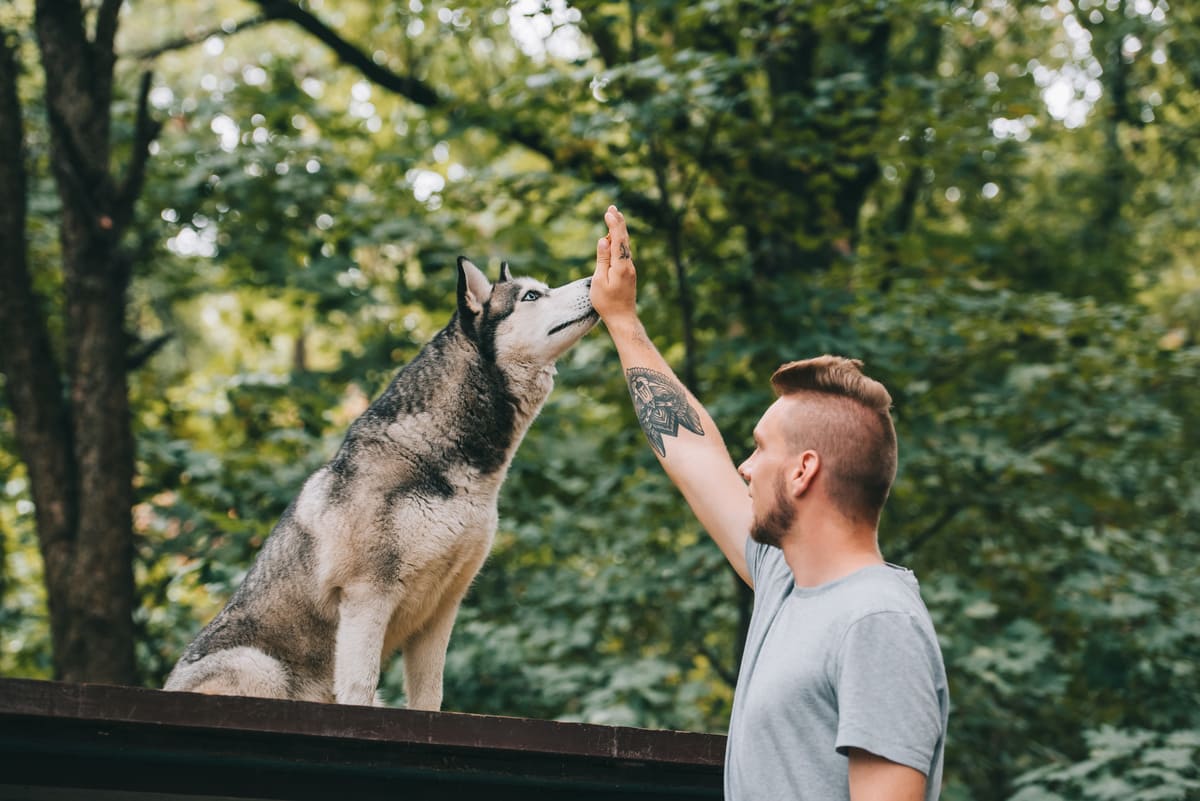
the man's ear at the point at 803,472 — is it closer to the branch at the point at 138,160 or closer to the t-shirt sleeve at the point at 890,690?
the t-shirt sleeve at the point at 890,690

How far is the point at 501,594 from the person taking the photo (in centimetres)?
841

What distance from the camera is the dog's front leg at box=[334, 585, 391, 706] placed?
2768 millimetres

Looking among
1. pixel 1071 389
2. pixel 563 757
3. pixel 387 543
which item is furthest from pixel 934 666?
pixel 1071 389

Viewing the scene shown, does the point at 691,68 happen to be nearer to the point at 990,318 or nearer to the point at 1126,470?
the point at 990,318

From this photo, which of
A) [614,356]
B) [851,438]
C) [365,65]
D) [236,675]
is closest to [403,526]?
[236,675]

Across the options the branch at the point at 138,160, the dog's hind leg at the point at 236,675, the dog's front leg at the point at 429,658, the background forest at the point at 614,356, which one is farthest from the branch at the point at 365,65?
the dog's hind leg at the point at 236,675

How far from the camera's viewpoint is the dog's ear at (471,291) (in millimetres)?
3129

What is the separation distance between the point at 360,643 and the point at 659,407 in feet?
3.73

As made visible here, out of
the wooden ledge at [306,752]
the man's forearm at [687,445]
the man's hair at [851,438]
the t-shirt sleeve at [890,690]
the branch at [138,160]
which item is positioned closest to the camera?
the t-shirt sleeve at [890,690]

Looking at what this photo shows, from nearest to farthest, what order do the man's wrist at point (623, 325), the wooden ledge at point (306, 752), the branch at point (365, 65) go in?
the wooden ledge at point (306, 752), the man's wrist at point (623, 325), the branch at point (365, 65)

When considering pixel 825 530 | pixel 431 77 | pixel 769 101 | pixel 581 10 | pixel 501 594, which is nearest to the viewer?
pixel 825 530

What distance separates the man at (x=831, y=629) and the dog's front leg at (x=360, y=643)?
1060 millimetres

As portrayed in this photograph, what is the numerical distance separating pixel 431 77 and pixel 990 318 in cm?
611

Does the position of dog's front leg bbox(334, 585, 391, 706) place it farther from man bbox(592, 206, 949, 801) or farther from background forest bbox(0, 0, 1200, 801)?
background forest bbox(0, 0, 1200, 801)
